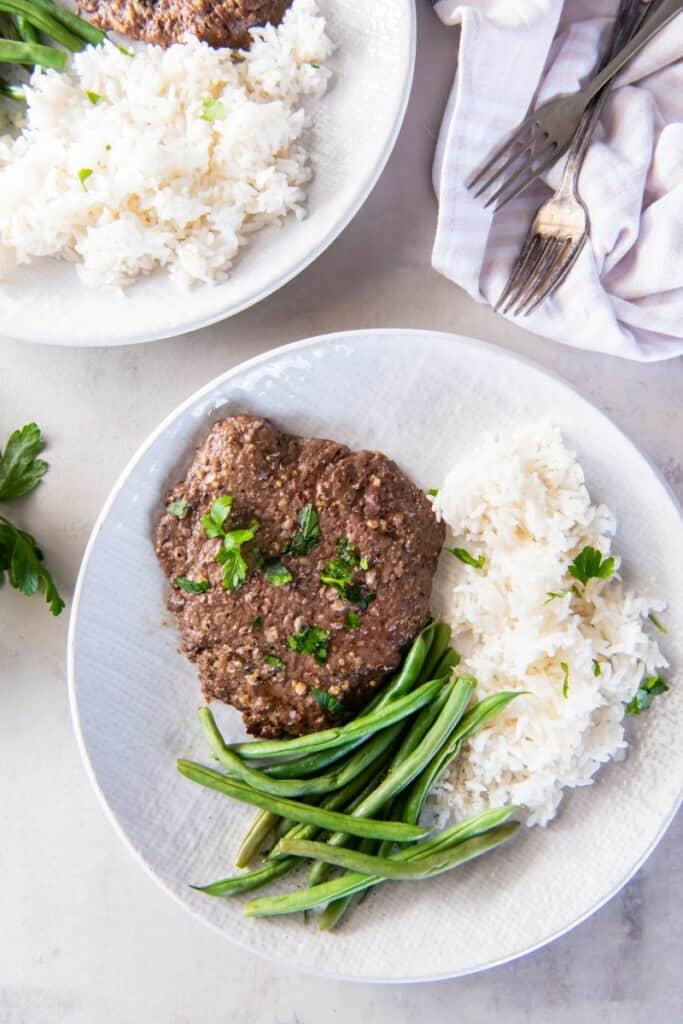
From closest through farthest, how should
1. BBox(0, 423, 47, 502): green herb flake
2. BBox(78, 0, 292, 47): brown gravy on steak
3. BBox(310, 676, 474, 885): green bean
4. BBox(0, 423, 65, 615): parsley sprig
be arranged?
BBox(310, 676, 474, 885): green bean, BBox(78, 0, 292, 47): brown gravy on steak, BBox(0, 423, 65, 615): parsley sprig, BBox(0, 423, 47, 502): green herb flake

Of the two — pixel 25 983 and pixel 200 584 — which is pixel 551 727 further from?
pixel 25 983

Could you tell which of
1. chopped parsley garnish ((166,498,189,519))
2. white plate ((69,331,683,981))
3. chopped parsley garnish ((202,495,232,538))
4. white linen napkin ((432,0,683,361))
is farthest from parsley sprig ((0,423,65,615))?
white linen napkin ((432,0,683,361))

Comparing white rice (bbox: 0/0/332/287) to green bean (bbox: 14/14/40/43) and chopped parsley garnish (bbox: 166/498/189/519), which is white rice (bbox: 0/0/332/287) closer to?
green bean (bbox: 14/14/40/43)

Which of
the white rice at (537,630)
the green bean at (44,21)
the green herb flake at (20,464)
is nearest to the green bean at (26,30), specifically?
the green bean at (44,21)

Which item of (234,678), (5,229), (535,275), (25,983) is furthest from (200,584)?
(25,983)

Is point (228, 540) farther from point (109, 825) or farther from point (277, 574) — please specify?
point (109, 825)

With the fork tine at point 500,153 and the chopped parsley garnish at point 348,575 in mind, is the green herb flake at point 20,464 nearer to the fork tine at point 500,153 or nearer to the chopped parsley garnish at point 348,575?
the chopped parsley garnish at point 348,575

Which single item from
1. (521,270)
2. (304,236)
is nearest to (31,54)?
(304,236)
